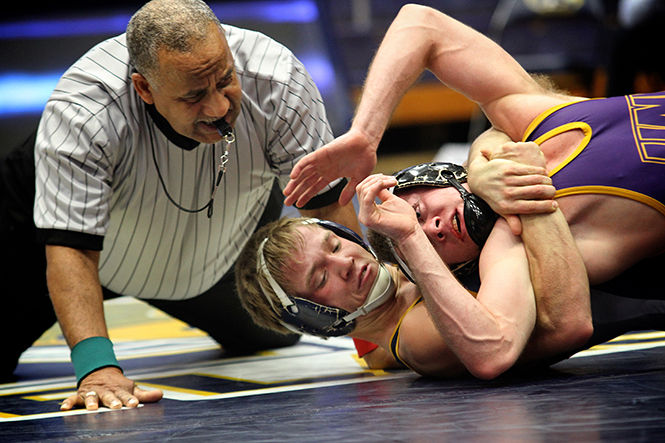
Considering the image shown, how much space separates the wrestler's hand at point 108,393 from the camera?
2289 mm

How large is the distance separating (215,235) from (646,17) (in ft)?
15.7

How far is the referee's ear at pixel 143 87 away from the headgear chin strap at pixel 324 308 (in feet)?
2.01

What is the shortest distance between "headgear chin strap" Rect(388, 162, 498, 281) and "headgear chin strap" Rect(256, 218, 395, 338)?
146 millimetres

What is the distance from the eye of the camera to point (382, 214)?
217 centimetres

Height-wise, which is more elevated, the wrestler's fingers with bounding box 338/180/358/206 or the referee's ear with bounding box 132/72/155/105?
the referee's ear with bounding box 132/72/155/105

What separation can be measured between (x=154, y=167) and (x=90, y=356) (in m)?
0.70

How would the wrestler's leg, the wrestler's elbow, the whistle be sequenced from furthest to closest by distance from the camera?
the whistle
the wrestler's leg
the wrestler's elbow

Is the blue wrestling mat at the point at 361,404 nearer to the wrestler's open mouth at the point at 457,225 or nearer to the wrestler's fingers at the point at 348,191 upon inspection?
the wrestler's open mouth at the point at 457,225

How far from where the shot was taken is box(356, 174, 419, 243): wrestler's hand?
2.14 meters

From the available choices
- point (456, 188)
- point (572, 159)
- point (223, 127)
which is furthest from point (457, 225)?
point (223, 127)

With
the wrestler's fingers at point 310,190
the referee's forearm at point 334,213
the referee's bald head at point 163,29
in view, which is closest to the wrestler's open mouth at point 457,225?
the wrestler's fingers at point 310,190

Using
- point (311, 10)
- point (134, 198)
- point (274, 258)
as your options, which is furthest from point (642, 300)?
point (311, 10)

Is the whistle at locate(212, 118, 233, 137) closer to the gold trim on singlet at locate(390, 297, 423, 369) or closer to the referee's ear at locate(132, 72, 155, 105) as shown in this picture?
the referee's ear at locate(132, 72, 155, 105)

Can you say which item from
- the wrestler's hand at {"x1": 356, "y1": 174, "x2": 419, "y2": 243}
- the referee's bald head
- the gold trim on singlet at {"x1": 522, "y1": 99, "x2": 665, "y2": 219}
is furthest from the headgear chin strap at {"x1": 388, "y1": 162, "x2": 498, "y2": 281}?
the referee's bald head
